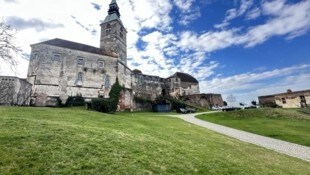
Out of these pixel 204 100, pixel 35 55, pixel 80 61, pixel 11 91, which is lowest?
pixel 11 91

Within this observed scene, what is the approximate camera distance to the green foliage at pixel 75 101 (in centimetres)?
3616

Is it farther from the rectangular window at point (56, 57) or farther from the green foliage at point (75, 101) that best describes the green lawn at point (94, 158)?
the rectangular window at point (56, 57)

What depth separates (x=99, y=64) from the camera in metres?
42.2

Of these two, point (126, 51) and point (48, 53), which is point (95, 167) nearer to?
point (48, 53)

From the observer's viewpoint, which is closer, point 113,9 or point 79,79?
point 79,79

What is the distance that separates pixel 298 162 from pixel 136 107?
37.3 m

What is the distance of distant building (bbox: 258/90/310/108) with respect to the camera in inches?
1619

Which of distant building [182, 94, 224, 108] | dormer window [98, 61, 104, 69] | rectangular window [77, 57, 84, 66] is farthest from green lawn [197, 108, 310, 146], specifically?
rectangular window [77, 57, 84, 66]

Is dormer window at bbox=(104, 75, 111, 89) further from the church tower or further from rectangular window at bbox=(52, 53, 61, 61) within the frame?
rectangular window at bbox=(52, 53, 61, 61)

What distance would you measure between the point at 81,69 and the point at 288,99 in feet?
146

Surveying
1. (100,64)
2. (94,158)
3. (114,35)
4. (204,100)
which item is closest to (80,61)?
(100,64)

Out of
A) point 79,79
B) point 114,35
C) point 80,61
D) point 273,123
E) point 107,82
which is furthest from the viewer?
point 114,35

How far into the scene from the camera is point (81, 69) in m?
39.9

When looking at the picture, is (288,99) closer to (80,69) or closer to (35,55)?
(80,69)
